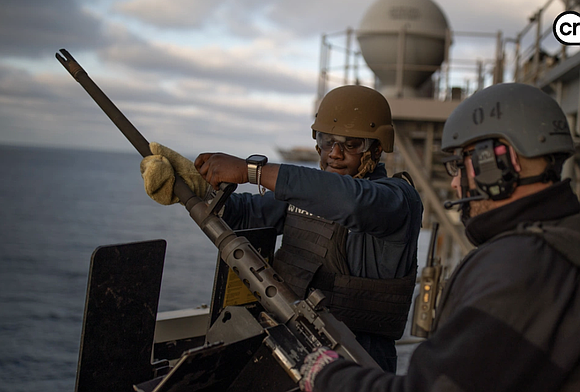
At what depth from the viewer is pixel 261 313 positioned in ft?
7.44

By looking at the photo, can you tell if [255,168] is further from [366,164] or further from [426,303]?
[426,303]

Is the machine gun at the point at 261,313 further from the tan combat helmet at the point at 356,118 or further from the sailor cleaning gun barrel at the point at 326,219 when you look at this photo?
the tan combat helmet at the point at 356,118

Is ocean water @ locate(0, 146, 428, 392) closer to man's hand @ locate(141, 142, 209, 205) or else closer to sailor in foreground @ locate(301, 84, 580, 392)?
man's hand @ locate(141, 142, 209, 205)

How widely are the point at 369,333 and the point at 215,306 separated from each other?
2.42ft

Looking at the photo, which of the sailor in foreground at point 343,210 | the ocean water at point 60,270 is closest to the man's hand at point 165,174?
the sailor in foreground at point 343,210

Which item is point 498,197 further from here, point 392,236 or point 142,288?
point 142,288

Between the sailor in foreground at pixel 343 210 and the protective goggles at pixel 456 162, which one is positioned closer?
the protective goggles at pixel 456 162

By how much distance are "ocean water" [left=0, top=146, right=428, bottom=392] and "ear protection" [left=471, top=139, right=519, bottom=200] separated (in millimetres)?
4296

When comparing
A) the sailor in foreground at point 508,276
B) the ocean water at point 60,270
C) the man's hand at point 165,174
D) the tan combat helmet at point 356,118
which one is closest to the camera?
the sailor in foreground at point 508,276

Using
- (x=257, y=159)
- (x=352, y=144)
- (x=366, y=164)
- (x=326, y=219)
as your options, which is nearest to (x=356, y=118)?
(x=352, y=144)

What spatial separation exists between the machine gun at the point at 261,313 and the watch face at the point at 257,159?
15cm

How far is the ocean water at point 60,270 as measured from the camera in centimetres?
1152

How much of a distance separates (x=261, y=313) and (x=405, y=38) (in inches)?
364

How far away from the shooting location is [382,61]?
10633 mm
